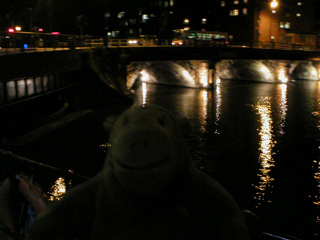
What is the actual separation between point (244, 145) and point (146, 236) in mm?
19658

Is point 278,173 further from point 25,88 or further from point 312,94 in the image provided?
point 312,94

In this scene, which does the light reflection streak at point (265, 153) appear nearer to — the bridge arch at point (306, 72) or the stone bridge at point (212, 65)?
the stone bridge at point (212, 65)

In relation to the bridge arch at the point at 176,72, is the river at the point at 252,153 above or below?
below

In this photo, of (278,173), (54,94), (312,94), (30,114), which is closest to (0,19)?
(54,94)

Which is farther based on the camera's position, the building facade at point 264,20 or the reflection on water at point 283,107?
the building facade at point 264,20

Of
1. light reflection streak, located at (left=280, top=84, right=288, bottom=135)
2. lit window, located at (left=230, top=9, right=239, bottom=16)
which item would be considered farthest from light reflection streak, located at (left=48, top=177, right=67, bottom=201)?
lit window, located at (left=230, top=9, right=239, bottom=16)

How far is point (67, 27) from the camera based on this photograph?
179 ft

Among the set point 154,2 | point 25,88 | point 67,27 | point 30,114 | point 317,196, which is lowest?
point 317,196

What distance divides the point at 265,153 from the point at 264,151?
14.6 inches

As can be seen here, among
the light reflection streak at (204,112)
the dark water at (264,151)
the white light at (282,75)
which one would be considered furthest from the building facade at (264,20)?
the dark water at (264,151)

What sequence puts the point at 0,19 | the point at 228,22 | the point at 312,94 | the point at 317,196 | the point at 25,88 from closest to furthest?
the point at 317,196 → the point at 25,88 → the point at 312,94 → the point at 0,19 → the point at 228,22

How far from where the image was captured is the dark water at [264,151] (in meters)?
14.0

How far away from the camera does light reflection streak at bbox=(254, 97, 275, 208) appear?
1543cm

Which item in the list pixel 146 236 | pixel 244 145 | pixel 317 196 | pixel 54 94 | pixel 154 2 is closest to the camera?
pixel 146 236
